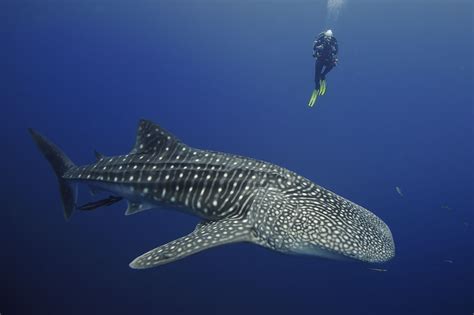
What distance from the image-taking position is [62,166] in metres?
7.52

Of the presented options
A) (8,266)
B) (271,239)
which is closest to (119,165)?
(271,239)

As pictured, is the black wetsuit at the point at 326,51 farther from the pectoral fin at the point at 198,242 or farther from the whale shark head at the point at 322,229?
the pectoral fin at the point at 198,242

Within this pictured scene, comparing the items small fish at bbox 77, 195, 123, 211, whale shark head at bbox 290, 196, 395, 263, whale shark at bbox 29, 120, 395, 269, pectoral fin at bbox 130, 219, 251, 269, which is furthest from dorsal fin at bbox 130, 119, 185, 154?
whale shark head at bbox 290, 196, 395, 263

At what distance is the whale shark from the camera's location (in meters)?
4.59

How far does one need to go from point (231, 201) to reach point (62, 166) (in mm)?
4161

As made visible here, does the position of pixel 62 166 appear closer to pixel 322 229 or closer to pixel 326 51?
pixel 322 229

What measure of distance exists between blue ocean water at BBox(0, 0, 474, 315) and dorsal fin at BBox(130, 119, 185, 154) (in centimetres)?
428

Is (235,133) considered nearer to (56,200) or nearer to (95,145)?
(95,145)

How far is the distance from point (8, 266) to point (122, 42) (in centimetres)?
5101

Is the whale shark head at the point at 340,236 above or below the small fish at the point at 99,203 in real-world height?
above

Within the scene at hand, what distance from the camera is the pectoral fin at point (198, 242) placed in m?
4.50

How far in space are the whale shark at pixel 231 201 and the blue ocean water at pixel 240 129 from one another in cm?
334

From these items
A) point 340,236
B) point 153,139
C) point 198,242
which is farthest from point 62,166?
point 340,236

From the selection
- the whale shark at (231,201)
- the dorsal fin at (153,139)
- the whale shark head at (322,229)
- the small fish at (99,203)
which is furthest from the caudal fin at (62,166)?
the whale shark head at (322,229)
